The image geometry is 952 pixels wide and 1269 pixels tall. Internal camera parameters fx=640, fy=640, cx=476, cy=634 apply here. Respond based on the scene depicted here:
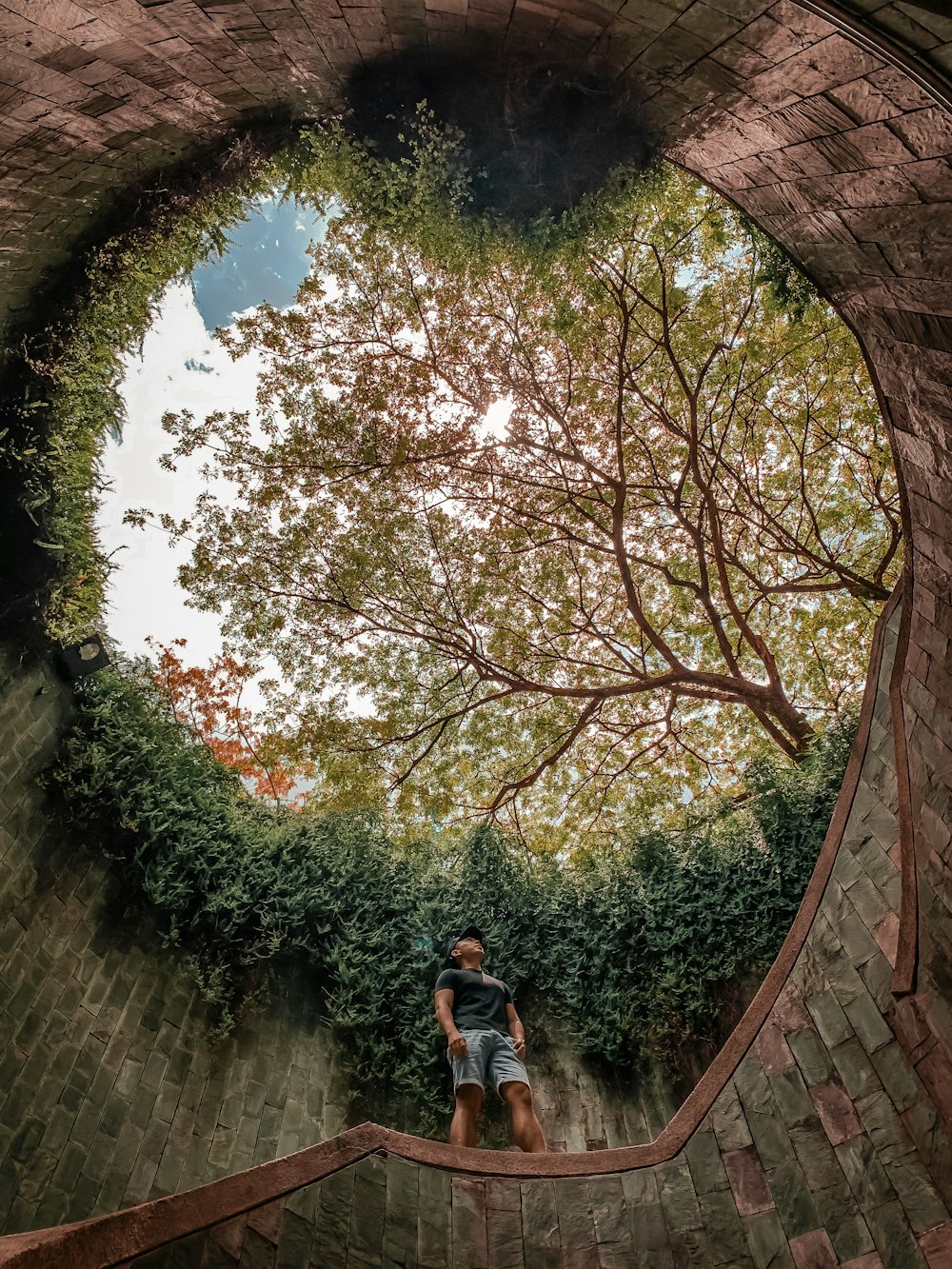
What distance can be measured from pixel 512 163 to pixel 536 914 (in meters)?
6.46

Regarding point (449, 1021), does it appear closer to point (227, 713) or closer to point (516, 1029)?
point (516, 1029)

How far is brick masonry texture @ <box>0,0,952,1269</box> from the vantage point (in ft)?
8.55

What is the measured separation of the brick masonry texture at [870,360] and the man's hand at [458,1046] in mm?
1034

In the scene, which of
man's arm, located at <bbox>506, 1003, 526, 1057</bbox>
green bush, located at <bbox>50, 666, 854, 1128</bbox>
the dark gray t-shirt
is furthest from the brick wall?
green bush, located at <bbox>50, 666, 854, 1128</bbox>

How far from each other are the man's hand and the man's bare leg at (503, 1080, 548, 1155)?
414 mm

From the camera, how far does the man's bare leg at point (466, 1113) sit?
4203mm

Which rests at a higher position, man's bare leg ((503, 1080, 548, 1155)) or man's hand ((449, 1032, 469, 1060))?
man's hand ((449, 1032, 469, 1060))

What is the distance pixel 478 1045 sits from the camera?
4.61 meters

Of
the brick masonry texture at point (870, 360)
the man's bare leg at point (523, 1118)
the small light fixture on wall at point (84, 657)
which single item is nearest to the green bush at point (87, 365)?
the small light fixture on wall at point (84, 657)

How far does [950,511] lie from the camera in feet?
11.0

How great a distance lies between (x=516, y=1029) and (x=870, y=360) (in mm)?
5090

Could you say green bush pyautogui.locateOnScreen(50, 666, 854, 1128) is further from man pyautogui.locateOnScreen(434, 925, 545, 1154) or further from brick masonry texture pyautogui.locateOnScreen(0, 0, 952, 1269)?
brick masonry texture pyautogui.locateOnScreen(0, 0, 952, 1269)

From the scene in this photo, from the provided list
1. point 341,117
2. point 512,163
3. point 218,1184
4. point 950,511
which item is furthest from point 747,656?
point 218,1184

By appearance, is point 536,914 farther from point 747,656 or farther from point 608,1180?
point 747,656
